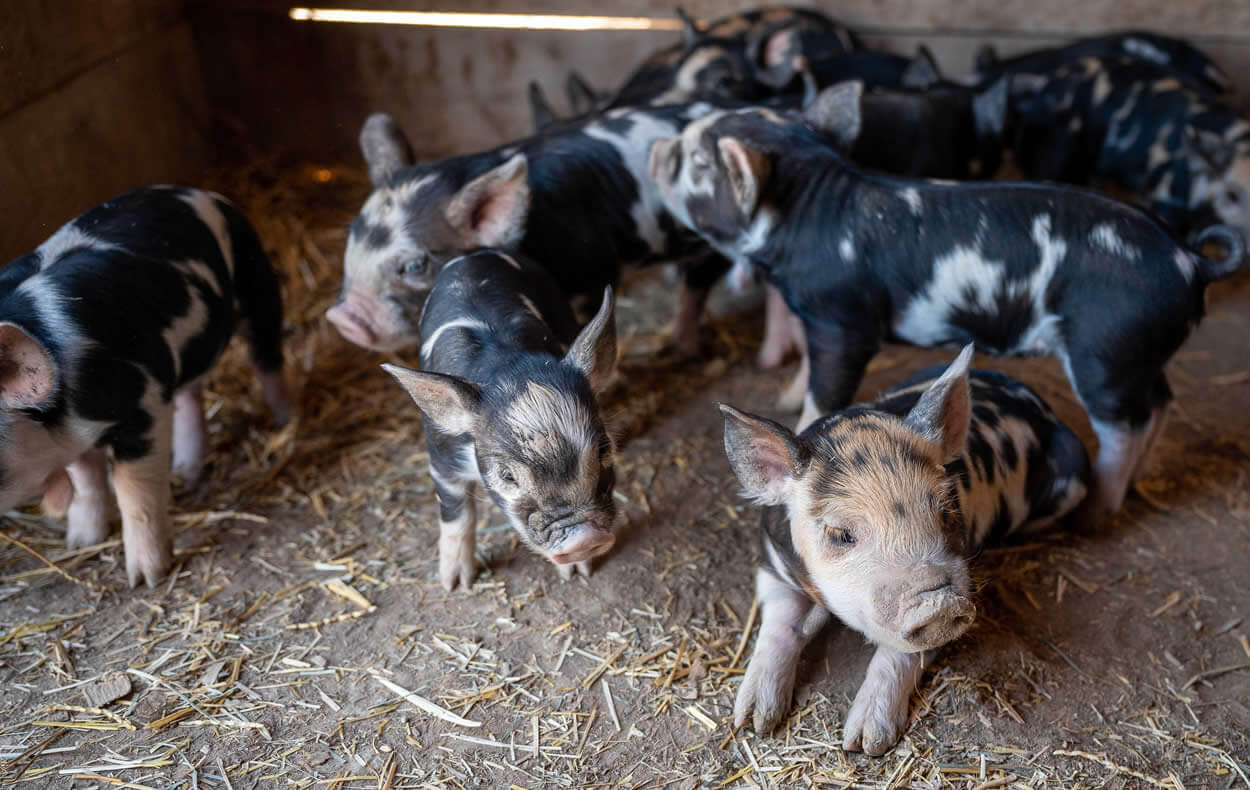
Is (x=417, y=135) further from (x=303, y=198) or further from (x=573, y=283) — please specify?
(x=573, y=283)

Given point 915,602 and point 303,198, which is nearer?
point 915,602

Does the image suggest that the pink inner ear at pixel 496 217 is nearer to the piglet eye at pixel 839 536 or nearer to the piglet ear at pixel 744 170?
the piglet ear at pixel 744 170

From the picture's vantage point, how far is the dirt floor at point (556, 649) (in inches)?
121

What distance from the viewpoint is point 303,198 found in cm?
660

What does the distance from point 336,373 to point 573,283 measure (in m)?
1.47

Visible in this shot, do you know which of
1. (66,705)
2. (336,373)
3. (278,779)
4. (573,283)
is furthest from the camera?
(336,373)

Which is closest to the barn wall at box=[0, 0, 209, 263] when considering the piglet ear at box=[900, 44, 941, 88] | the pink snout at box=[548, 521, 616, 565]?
the pink snout at box=[548, 521, 616, 565]

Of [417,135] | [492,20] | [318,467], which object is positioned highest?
[492,20]

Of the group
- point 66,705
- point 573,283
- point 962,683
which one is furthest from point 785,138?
point 66,705

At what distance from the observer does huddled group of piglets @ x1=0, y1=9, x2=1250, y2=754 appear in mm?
3012

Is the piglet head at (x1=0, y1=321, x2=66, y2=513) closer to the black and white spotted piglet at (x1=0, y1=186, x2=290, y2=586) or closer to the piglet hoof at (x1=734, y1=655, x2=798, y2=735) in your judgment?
the black and white spotted piglet at (x1=0, y1=186, x2=290, y2=586)

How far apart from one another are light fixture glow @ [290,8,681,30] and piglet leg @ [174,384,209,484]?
3.30 m

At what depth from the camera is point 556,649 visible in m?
3.47

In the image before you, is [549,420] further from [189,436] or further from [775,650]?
[189,436]
